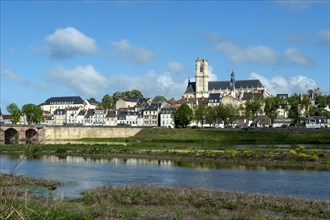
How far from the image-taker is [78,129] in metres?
119

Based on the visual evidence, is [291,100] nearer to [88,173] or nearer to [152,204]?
[88,173]

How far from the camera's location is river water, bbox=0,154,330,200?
3164 cm

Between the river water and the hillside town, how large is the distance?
8369cm

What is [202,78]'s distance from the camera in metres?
193

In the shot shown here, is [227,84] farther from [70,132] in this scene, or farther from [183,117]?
[70,132]

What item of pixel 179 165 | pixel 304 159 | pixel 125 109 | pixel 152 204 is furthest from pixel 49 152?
pixel 125 109

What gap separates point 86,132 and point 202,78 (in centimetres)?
8478

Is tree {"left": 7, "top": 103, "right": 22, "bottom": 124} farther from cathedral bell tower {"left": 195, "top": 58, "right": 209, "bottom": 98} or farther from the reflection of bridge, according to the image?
cathedral bell tower {"left": 195, "top": 58, "right": 209, "bottom": 98}

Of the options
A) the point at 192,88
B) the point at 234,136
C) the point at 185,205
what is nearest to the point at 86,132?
the point at 234,136

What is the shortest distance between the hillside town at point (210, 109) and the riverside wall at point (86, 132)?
1995cm

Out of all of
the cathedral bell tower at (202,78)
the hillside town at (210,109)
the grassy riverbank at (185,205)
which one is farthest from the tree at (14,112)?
the grassy riverbank at (185,205)

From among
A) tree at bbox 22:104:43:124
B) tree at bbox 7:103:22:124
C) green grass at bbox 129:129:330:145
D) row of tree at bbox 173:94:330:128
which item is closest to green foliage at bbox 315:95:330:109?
row of tree at bbox 173:94:330:128

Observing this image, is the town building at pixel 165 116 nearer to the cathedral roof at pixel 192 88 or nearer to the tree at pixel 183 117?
the tree at pixel 183 117

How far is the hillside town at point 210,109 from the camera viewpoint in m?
137
